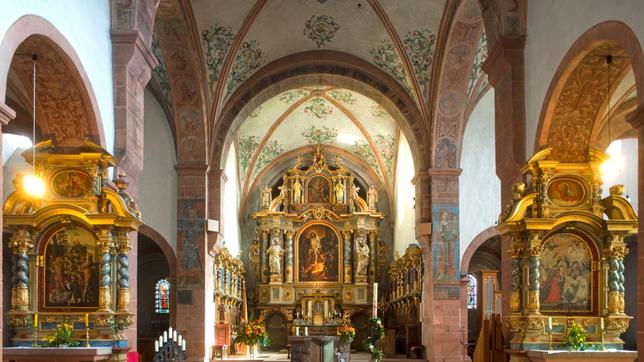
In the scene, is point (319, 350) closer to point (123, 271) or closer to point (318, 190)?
point (123, 271)

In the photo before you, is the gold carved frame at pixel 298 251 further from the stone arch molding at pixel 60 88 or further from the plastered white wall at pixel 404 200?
the stone arch molding at pixel 60 88

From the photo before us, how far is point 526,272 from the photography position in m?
10.0

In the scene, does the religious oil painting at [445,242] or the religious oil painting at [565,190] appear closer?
the religious oil painting at [565,190]

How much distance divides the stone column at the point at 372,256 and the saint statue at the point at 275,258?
2899 mm

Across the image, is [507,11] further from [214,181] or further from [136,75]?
[214,181]

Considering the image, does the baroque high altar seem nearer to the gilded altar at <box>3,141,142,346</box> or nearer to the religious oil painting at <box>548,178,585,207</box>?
the gilded altar at <box>3,141,142,346</box>

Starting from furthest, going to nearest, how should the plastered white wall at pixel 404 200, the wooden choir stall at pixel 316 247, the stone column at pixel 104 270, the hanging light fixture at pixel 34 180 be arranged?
the wooden choir stall at pixel 316 247 < the plastered white wall at pixel 404 200 < the stone column at pixel 104 270 < the hanging light fixture at pixel 34 180

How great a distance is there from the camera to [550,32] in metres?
10.5

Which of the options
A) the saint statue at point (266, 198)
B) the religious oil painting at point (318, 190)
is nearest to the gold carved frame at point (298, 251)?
the religious oil painting at point (318, 190)

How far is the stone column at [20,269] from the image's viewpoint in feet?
33.6

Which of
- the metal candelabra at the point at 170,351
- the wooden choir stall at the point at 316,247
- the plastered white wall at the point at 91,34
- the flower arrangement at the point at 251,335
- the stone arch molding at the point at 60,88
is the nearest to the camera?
the plastered white wall at the point at 91,34

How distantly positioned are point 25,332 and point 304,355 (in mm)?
9119

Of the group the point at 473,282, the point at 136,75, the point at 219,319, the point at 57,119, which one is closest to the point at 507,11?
the point at 136,75

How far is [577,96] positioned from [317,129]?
18097 millimetres
